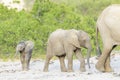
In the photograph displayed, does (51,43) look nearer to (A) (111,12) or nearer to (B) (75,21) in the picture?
(A) (111,12)

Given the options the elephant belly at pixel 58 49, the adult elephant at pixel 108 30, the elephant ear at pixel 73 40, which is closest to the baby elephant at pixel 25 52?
the elephant belly at pixel 58 49

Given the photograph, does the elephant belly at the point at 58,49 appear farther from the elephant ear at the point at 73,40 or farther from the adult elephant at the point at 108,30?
the adult elephant at the point at 108,30

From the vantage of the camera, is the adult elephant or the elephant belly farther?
the elephant belly

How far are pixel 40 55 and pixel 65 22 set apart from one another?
2.45 meters

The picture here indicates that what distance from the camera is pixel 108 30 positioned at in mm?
10523

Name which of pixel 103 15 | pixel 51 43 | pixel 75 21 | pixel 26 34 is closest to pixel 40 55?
pixel 26 34

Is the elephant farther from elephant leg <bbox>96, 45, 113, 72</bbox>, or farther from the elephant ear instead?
elephant leg <bbox>96, 45, 113, 72</bbox>

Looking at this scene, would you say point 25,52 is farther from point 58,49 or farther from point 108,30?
point 108,30

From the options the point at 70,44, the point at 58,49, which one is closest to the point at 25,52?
the point at 58,49

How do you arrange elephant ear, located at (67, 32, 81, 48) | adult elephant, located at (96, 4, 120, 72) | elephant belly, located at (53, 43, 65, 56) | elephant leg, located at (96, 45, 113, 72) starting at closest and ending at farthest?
adult elephant, located at (96, 4, 120, 72)
elephant leg, located at (96, 45, 113, 72)
elephant ear, located at (67, 32, 81, 48)
elephant belly, located at (53, 43, 65, 56)

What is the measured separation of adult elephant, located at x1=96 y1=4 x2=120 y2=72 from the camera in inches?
406

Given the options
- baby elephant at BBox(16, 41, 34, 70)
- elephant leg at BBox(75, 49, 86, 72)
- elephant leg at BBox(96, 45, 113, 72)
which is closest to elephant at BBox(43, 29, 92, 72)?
elephant leg at BBox(75, 49, 86, 72)

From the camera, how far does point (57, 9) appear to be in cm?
2262

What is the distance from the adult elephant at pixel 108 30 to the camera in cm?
1031
